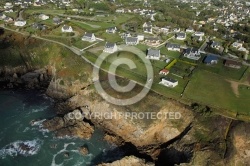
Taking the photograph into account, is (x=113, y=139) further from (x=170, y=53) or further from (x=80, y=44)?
(x=80, y=44)

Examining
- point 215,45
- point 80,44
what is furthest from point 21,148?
point 215,45

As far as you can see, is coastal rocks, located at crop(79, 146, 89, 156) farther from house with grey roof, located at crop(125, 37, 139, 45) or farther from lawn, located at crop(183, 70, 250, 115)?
house with grey roof, located at crop(125, 37, 139, 45)

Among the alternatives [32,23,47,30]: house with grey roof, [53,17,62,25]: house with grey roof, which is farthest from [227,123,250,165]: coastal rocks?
[53,17,62,25]: house with grey roof

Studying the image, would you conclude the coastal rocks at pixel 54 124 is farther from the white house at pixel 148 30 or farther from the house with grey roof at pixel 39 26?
the white house at pixel 148 30

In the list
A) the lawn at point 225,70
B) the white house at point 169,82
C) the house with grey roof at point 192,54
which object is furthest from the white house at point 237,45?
the white house at point 169,82

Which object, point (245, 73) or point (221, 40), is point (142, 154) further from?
point (221, 40)
